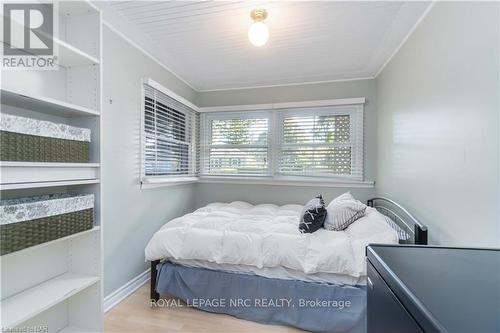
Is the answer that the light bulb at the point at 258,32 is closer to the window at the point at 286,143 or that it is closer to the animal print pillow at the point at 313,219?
the animal print pillow at the point at 313,219

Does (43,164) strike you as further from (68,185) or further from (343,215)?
(343,215)

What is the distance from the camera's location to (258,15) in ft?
6.12

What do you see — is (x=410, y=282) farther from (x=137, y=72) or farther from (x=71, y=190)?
(x=137, y=72)

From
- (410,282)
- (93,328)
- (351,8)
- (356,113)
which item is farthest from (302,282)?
(356,113)

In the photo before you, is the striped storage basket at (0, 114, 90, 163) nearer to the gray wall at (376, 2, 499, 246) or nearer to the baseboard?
the baseboard

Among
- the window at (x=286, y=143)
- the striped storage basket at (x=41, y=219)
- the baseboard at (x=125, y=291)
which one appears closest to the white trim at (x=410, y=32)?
the window at (x=286, y=143)

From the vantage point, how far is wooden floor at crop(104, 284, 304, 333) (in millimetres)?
1817

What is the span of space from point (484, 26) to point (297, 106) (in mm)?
2197

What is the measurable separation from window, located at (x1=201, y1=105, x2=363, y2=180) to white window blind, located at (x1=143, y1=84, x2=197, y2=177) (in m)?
0.28

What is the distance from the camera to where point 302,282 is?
183 cm

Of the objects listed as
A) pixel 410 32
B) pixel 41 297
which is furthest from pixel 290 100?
pixel 41 297

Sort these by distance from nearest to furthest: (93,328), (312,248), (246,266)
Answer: (93,328), (312,248), (246,266)

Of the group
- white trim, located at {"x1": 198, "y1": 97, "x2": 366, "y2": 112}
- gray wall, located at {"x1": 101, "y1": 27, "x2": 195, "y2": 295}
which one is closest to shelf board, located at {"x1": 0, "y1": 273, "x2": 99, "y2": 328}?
gray wall, located at {"x1": 101, "y1": 27, "x2": 195, "y2": 295}

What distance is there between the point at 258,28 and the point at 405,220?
2149 mm
